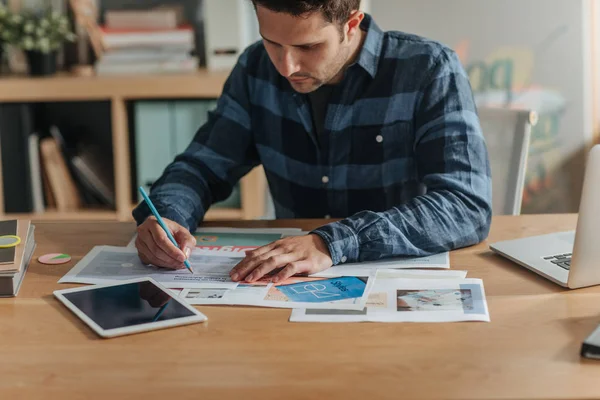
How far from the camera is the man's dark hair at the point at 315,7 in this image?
1449mm

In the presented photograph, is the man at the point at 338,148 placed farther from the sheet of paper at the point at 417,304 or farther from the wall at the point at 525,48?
the wall at the point at 525,48

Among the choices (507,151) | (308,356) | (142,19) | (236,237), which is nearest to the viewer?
(308,356)

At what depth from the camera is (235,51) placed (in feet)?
9.77

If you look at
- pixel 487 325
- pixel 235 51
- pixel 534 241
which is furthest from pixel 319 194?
pixel 235 51

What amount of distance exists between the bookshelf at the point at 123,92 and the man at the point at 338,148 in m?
1.06

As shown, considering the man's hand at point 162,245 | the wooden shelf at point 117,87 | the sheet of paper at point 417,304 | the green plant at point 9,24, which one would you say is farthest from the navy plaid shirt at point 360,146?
the green plant at point 9,24

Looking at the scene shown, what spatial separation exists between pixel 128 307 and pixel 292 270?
260 millimetres

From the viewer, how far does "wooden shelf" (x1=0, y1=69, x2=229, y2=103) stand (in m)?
2.93

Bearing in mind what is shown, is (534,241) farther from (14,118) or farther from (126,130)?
(14,118)

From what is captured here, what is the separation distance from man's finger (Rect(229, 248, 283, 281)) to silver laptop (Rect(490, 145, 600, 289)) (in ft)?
1.32

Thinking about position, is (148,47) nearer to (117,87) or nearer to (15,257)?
(117,87)

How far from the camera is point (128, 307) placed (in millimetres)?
1162

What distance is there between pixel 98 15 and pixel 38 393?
260 cm

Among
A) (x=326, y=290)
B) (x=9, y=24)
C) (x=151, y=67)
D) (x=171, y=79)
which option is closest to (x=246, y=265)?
(x=326, y=290)
